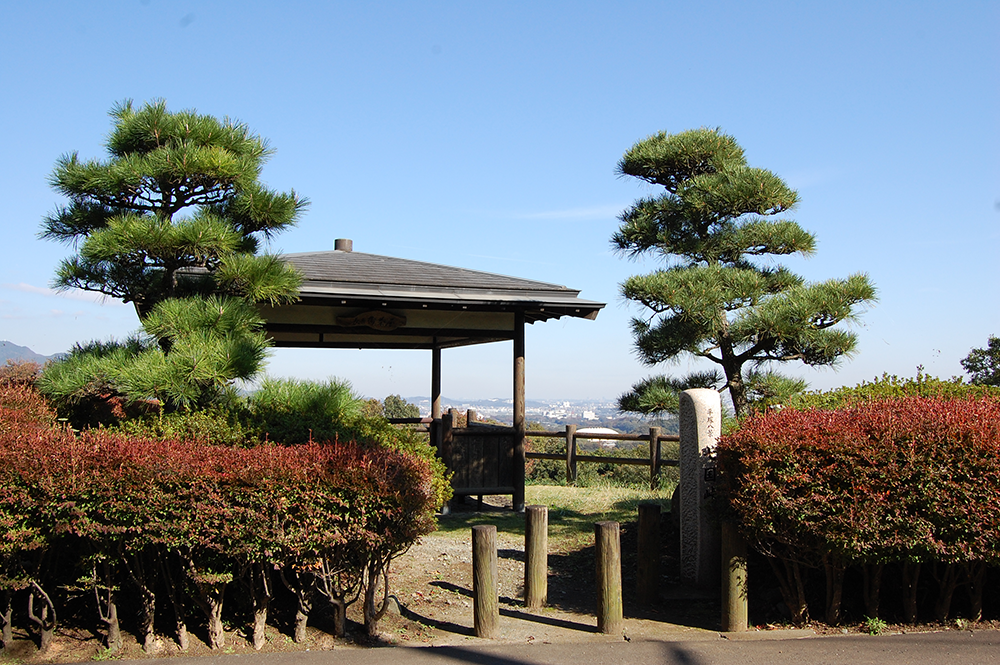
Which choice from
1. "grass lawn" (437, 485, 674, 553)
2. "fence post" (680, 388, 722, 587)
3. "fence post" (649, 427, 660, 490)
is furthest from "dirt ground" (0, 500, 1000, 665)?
"fence post" (649, 427, 660, 490)

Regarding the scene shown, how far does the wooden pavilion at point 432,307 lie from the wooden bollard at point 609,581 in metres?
4.56

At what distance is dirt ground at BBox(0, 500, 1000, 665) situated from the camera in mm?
5125

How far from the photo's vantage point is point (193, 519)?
15.5ft

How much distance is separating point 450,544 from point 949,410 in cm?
503

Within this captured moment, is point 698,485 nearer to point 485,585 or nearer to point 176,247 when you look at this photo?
point 485,585

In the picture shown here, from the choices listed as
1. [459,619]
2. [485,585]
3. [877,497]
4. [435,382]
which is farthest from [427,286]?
[877,497]

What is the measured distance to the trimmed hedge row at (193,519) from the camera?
4699mm

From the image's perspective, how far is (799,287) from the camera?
920 centimetres

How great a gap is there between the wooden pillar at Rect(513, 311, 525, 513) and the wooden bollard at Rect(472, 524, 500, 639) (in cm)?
505

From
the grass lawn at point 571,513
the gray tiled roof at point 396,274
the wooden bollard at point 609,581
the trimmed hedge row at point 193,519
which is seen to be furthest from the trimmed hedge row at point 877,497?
the gray tiled roof at point 396,274

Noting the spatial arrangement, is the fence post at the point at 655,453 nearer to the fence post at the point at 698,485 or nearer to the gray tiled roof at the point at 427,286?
the gray tiled roof at the point at 427,286

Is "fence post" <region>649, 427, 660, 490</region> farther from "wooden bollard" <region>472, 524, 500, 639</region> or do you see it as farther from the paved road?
"wooden bollard" <region>472, 524, 500, 639</region>

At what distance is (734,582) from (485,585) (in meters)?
1.83

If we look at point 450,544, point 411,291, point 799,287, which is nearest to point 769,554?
point 450,544
